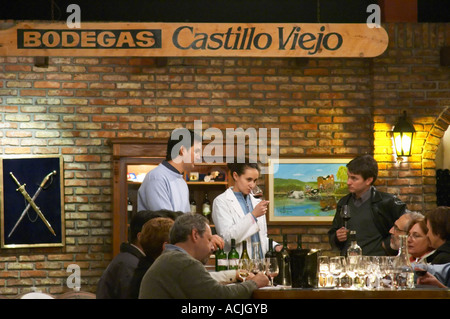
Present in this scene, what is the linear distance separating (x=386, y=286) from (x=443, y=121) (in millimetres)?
3827

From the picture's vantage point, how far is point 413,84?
23.1 feet

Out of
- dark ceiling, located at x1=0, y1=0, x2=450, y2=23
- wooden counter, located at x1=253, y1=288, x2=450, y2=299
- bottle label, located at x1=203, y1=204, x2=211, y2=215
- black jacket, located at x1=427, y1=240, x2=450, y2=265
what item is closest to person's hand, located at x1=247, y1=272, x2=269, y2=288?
wooden counter, located at x1=253, y1=288, x2=450, y2=299

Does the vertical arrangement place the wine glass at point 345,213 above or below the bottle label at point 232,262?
above

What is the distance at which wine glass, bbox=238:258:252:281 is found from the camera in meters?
3.90

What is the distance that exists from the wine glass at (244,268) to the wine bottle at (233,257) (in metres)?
0.12

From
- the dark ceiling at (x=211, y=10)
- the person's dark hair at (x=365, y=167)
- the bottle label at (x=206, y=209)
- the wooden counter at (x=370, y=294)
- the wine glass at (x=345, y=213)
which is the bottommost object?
the wooden counter at (x=370, y=294)

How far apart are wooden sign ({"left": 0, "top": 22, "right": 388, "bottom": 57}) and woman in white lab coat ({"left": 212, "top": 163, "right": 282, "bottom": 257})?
91cm

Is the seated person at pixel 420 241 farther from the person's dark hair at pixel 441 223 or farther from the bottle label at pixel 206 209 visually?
the bottle label at pixel 206 209

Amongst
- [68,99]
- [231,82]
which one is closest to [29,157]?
[68,99]

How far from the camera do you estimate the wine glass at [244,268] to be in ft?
12.8

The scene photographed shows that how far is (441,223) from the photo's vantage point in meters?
4.05

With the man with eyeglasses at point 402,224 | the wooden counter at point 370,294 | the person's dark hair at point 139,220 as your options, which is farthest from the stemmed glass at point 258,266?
the man with eyeglasses at point 402,224

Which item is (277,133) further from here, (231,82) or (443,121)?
(443,121)
